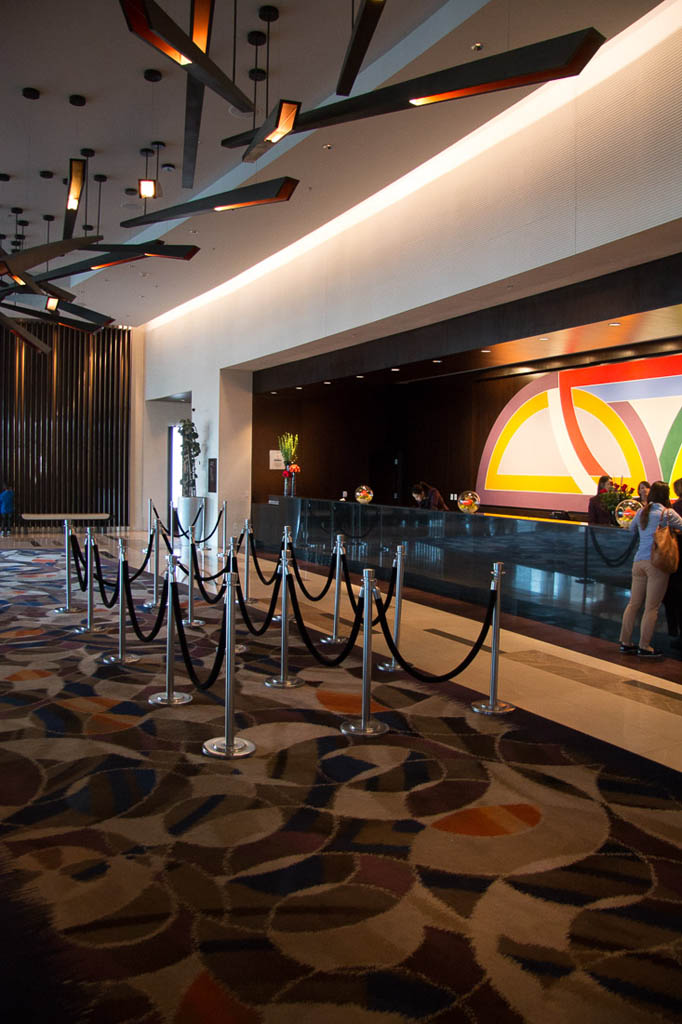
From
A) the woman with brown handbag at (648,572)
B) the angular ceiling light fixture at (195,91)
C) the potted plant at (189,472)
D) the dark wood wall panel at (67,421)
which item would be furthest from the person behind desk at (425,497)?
the dark wood wall panel at (67,421)

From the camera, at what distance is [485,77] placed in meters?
4.18

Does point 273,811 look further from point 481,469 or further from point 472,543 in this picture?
point 481,469

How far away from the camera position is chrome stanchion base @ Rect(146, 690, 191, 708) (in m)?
5.43

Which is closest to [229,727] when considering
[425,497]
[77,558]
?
[77,558]

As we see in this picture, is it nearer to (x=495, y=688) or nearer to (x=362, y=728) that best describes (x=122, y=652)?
(x=362, y=728)

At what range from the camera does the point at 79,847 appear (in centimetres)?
338

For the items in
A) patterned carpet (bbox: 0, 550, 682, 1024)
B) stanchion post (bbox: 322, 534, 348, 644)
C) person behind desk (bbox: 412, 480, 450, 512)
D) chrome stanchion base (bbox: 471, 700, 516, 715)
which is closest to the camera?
patterned carpet (bbox: 0, 550, 682, 1024)

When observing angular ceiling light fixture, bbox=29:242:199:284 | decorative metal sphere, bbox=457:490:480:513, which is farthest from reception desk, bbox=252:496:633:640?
angular ceiling light fixture, bbox=29:242:199:284

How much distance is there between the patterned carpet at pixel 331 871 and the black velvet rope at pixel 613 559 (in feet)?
8.74

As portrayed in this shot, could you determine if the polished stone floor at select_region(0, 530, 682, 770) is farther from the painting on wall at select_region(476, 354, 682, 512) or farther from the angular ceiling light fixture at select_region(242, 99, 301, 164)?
the angular ceiling light fixture at select_region(242, 99, 301, 164)

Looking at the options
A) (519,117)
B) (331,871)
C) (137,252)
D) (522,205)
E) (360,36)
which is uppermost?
(519,117)

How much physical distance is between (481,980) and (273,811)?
4.76 feet

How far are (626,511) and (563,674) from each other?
2.05 meters

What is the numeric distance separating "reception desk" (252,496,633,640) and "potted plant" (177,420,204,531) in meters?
5.52
